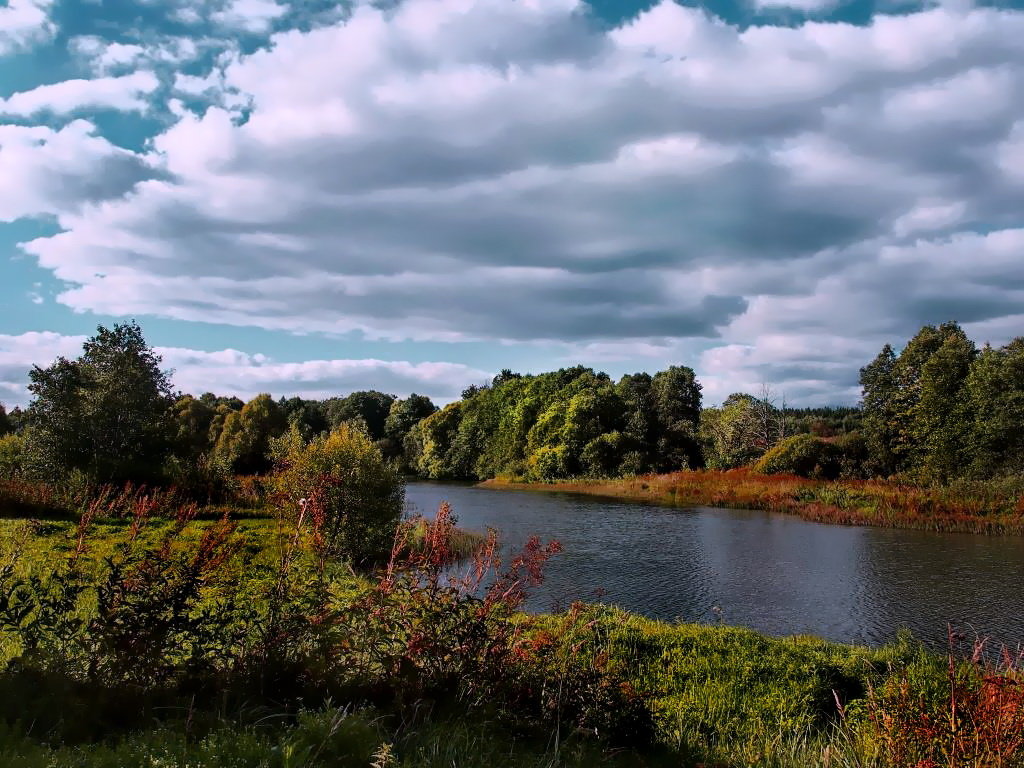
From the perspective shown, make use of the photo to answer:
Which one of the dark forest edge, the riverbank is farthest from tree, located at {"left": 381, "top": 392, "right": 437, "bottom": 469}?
the dark forest edge

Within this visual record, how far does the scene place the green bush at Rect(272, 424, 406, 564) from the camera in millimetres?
17406

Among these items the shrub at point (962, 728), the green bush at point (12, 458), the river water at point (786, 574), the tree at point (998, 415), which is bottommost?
the river water at point (786, 574)

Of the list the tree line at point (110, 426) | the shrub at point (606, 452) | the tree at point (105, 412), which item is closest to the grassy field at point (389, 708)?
the tree line at point (110, 426)

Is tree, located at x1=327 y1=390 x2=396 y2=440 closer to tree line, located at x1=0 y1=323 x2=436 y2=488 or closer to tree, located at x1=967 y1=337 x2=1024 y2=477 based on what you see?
tree line, located at x1=0 y1=323 x2=436 y2=488

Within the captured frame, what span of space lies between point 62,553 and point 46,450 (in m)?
14.3

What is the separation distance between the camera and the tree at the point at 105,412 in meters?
24.3

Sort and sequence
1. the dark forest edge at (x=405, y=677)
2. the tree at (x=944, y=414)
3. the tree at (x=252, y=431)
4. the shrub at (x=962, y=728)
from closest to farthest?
the dark forest edge at (x=405, y=677)
the shrub at (x=962, y=728)
the tree at (x=944, y=414)
the tree at (x=252, y=431)

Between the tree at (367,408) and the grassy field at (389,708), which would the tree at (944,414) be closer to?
the grassy field at (389,708)

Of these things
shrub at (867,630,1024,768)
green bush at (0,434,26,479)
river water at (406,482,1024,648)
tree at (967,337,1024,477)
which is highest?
tree at (967,337,1024,477)

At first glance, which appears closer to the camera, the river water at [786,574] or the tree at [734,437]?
the river water at [786,574]

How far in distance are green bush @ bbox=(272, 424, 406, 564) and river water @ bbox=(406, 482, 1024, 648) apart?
4.64 metres

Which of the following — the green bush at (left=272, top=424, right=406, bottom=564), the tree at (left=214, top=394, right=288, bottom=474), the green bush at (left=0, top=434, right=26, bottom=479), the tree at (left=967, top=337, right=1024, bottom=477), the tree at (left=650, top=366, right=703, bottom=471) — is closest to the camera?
the green bush at (left=272, top=424, right=406, bottom=564)

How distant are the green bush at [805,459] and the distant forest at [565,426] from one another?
93 mm

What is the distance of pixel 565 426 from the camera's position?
6888cm
